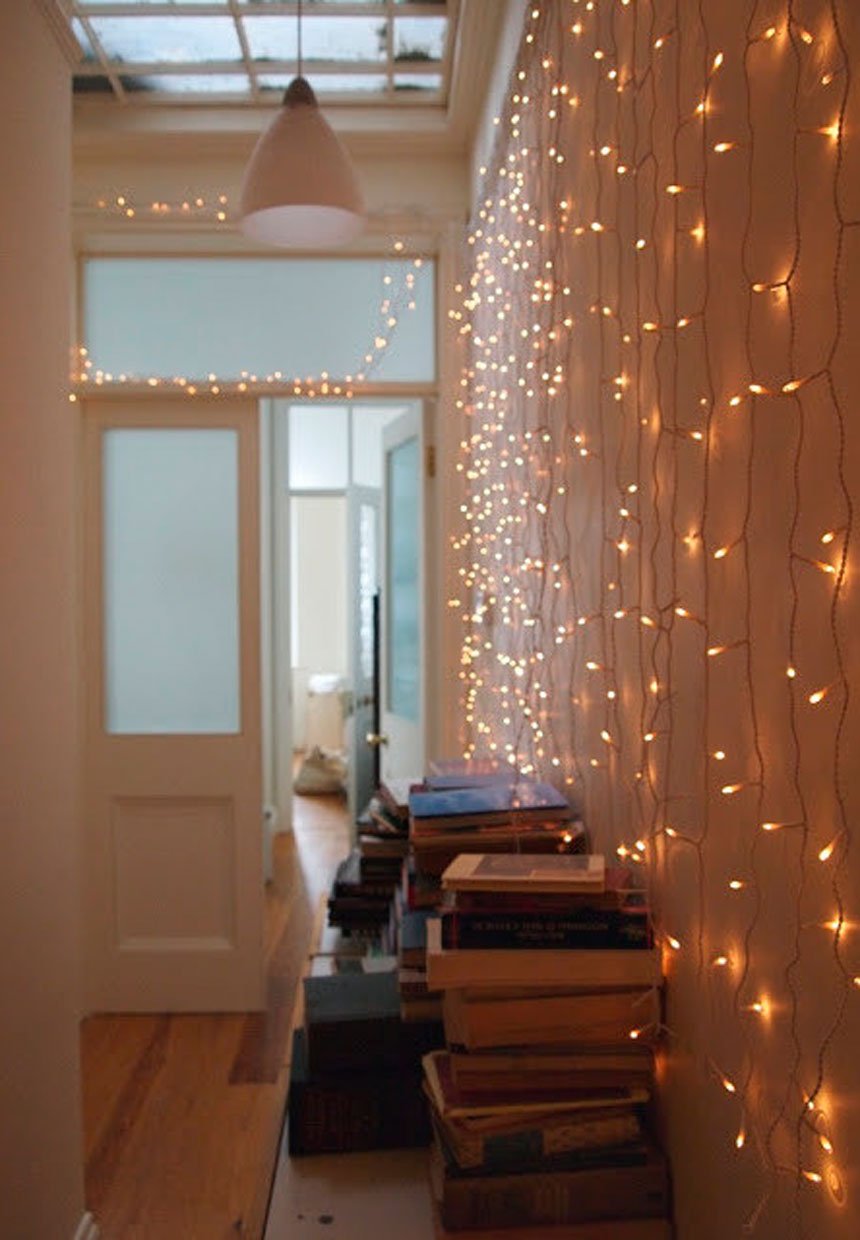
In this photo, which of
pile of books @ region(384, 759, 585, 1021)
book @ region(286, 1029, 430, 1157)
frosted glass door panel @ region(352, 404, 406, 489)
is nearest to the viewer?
book @ region(286, 1029, 430, 1157)

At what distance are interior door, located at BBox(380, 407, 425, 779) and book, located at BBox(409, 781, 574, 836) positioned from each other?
7.13 feet

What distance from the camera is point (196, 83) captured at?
3.84m

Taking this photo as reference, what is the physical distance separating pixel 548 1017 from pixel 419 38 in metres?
3.00

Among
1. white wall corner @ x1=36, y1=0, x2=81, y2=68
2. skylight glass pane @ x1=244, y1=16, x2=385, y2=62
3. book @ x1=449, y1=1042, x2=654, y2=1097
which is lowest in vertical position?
book @ x1=449, y1=1042, x2=654, y2=1097

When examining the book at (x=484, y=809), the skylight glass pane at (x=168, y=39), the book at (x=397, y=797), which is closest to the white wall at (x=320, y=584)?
the skylight glass pane at (x=168, y=39)

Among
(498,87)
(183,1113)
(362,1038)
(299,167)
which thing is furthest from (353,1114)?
(498,87)

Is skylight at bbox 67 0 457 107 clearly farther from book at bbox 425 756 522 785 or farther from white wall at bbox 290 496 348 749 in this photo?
white wall at bbox 290 496 348 749

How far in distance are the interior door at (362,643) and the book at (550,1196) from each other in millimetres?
3762

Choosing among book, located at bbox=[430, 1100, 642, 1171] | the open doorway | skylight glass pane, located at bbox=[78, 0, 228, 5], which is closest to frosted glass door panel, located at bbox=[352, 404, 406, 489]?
the open doorway

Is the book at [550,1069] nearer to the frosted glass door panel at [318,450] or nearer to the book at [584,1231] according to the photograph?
the book at [584,1231]

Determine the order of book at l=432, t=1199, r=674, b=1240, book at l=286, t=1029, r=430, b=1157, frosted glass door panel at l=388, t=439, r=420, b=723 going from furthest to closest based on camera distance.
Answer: frosted glass door panel at l=388, t=439, r=420, b=723 → book at l=286, t=1029, r=430, b=1157 → book at l=432, t=1199, r=674, b=1240

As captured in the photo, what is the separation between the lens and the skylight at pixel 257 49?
3.29m

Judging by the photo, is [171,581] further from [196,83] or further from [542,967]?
[542,967]

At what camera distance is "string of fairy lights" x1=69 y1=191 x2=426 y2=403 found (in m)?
4.11
